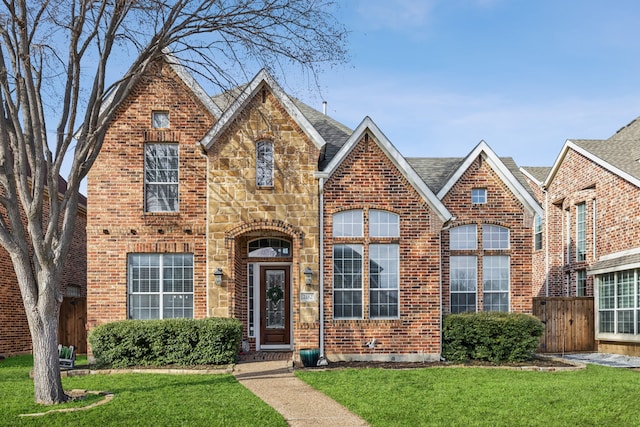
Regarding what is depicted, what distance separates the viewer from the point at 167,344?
15430 millimetres

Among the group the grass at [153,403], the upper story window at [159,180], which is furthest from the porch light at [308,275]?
the upper story window at [159,180]

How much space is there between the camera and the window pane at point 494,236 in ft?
61.2

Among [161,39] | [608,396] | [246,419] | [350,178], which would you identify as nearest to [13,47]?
[161,39]

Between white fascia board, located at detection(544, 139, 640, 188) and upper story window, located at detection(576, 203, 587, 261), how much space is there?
2052 millimetres

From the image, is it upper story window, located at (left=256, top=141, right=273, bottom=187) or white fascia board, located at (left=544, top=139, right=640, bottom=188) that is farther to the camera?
white fascia board, located at (left=544, top=139, right=640, bottom=188)

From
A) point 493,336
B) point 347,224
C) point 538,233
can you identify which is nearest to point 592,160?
point 538,233

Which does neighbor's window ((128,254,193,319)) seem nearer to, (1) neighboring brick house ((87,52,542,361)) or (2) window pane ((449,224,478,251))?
(1) neighboring brick house ((87,52,542,361))

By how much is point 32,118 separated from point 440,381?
9325mm

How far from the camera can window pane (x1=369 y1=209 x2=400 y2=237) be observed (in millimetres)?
16906

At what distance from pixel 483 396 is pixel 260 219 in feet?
25.2

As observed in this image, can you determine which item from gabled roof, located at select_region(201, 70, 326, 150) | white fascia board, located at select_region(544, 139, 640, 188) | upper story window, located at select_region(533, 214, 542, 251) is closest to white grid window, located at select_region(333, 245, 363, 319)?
gabled roof, located at select_region(201, 70, 326, 150)

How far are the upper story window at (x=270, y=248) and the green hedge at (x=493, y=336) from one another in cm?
496

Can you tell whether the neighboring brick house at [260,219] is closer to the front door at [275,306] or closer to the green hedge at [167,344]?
the front door at [275,306]

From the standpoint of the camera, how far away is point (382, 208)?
664 inches
